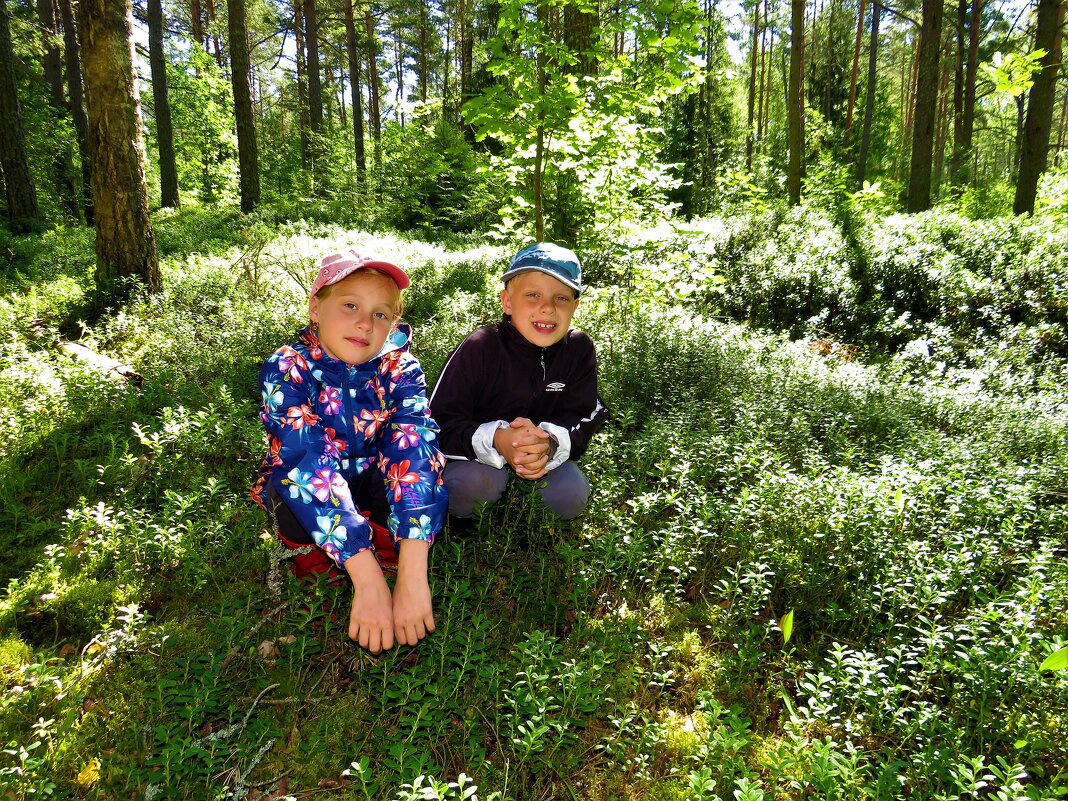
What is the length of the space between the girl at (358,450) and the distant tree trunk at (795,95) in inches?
539

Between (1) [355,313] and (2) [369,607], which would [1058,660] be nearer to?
(2) [369,607]

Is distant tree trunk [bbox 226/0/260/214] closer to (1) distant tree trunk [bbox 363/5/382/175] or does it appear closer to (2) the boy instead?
(1) distant tree trunk [bbox 363/5/382/175]

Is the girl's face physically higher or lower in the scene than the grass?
higher

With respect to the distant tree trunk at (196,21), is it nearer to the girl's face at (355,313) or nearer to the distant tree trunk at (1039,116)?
the distant tree trunk at (1039,116)

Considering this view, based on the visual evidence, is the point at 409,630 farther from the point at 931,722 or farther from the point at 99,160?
the point at 99,160

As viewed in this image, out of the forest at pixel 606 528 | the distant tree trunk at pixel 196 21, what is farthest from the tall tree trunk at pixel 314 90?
the forest at pixel 606 528

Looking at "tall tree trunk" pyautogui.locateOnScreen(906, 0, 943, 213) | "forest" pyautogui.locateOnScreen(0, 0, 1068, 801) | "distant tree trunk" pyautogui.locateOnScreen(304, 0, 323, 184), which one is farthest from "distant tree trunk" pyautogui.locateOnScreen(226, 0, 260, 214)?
"tall tree trunk" pyautogui.locateOnScreen(906, 0, 943, 213)

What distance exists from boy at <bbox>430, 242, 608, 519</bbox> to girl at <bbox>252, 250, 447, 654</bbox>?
0.38m

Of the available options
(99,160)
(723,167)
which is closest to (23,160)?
(99,160)

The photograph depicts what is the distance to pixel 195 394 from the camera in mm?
4941

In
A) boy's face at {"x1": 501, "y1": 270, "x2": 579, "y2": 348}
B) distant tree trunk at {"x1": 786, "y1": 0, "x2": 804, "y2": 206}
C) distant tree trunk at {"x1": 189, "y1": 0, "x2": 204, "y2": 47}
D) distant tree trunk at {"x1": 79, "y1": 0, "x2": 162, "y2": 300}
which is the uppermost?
distant tree trunk at {"x1": 189, "y1": 0, "x2": 204, "y2": 47}

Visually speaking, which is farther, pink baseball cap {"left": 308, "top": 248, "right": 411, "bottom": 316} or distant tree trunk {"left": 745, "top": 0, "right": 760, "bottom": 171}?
distant tree trunk {"left": 745, "top": 0, "right": 760, "bottom": 171}

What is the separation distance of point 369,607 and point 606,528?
1.67 metres

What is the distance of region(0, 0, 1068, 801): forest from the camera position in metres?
2.26
